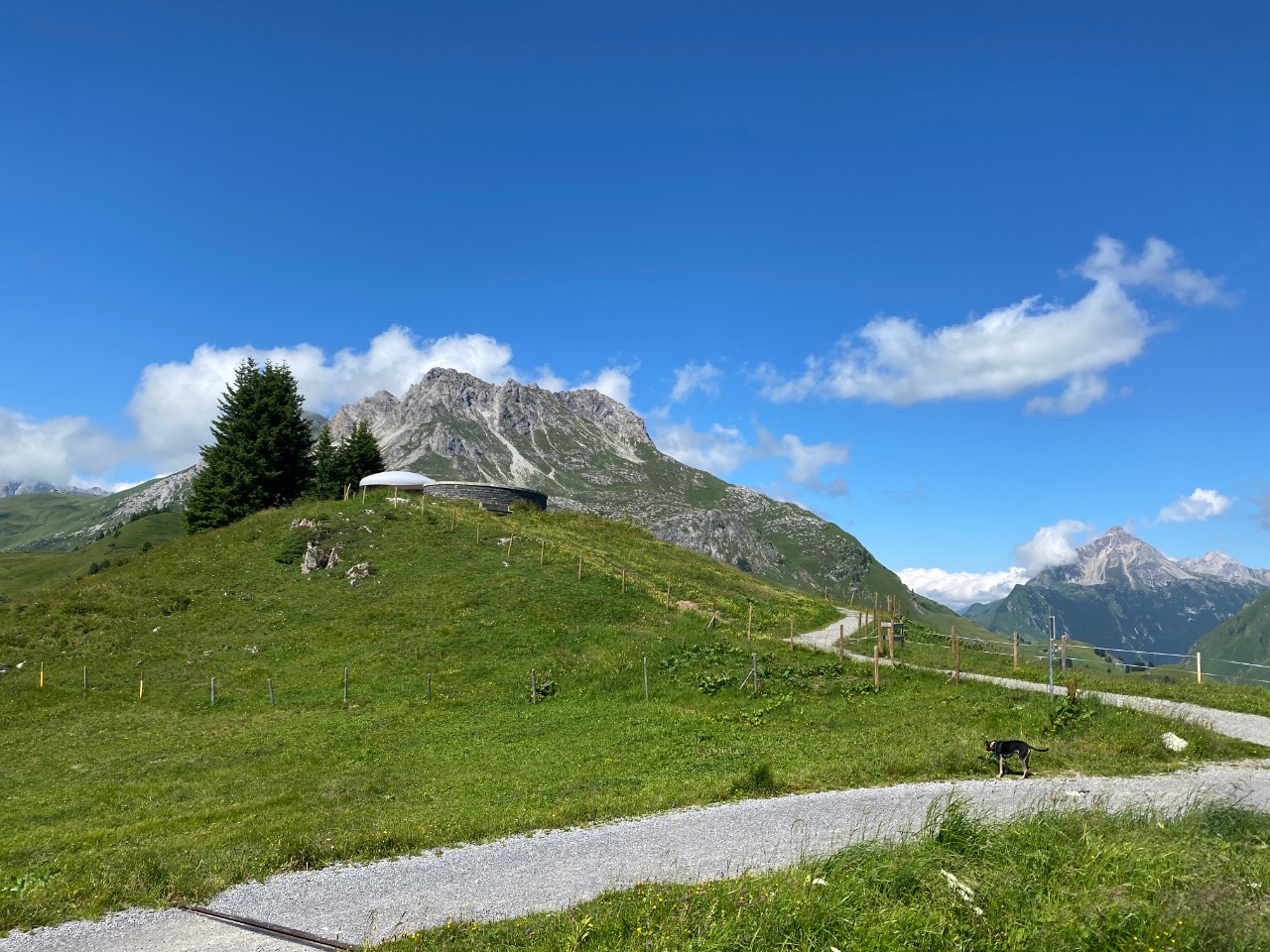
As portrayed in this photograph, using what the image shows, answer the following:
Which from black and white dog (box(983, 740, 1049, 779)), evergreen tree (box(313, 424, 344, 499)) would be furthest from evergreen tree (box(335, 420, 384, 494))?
black and white dog (box(983, 740, 1049, 779))

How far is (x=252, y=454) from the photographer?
236ft

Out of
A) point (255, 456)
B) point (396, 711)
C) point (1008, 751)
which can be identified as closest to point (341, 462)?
point (255, 456)

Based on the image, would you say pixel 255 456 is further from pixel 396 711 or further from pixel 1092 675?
pixel 1092 675

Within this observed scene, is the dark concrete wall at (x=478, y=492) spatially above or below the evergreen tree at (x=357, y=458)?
below

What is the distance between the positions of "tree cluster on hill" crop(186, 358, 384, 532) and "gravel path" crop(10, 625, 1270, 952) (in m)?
64.8

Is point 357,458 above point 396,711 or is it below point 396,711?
above

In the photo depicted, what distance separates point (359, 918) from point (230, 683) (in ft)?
103

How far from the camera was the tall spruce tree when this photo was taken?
233ft

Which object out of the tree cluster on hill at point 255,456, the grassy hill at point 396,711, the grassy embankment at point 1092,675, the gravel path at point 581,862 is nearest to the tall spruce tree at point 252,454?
the tree cluster on hill at point 255,456

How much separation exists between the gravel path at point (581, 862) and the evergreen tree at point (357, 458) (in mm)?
69547

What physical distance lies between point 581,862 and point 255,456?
68.5m

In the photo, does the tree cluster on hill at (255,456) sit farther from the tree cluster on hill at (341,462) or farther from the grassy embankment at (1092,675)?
the grassy embankment at (1092,675)

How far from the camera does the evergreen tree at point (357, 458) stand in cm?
8175

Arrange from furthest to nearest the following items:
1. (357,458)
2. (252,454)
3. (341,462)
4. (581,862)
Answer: (357,458), (341,462), (252,454), (581,862)
